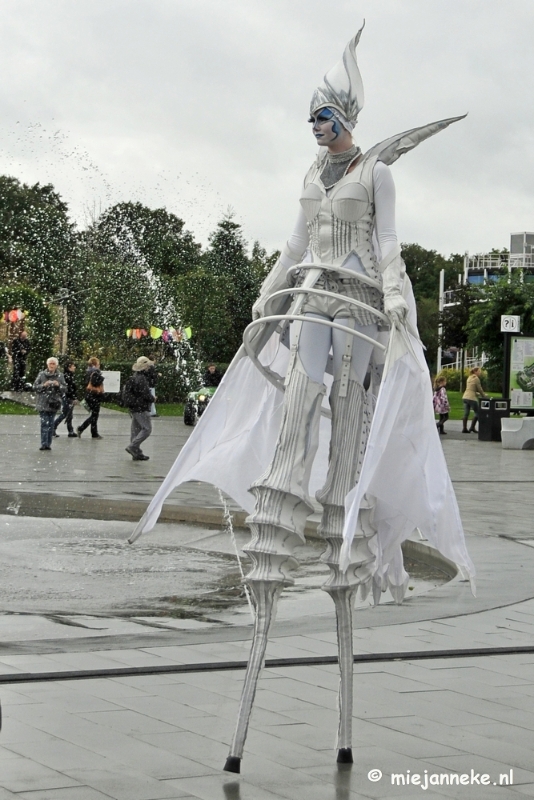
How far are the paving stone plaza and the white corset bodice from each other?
70.6 inches

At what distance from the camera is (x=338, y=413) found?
15.2 ft

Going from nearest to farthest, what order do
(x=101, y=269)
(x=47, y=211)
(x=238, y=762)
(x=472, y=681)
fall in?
(x=238, y=762) < (x=472, y=681) < (x=101, y=269) < (x=47, y=211)

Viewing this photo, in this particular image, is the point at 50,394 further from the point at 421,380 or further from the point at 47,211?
the point at 47,211

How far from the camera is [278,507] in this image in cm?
442

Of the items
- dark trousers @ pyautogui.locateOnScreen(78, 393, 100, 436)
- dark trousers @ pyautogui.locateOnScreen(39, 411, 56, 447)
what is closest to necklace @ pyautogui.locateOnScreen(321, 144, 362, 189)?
dark trousers @ pyautogui.locateOnScreen(39, 411, 56, 447)

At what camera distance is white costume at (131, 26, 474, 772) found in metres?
4.38

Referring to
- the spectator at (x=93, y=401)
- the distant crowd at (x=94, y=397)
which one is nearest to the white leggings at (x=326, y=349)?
the distant crowd at (x=94, y=397)

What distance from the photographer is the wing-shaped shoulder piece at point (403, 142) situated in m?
4.87

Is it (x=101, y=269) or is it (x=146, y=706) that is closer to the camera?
(x=146, y=706)

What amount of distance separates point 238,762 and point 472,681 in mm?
1868

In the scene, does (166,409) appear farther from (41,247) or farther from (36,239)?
(36,239)

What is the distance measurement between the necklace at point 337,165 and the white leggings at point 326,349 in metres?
0.56

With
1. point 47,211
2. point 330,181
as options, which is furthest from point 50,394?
point 47,211

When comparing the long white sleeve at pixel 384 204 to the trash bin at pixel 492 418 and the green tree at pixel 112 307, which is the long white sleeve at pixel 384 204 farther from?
the green tree at pixel 112 307
